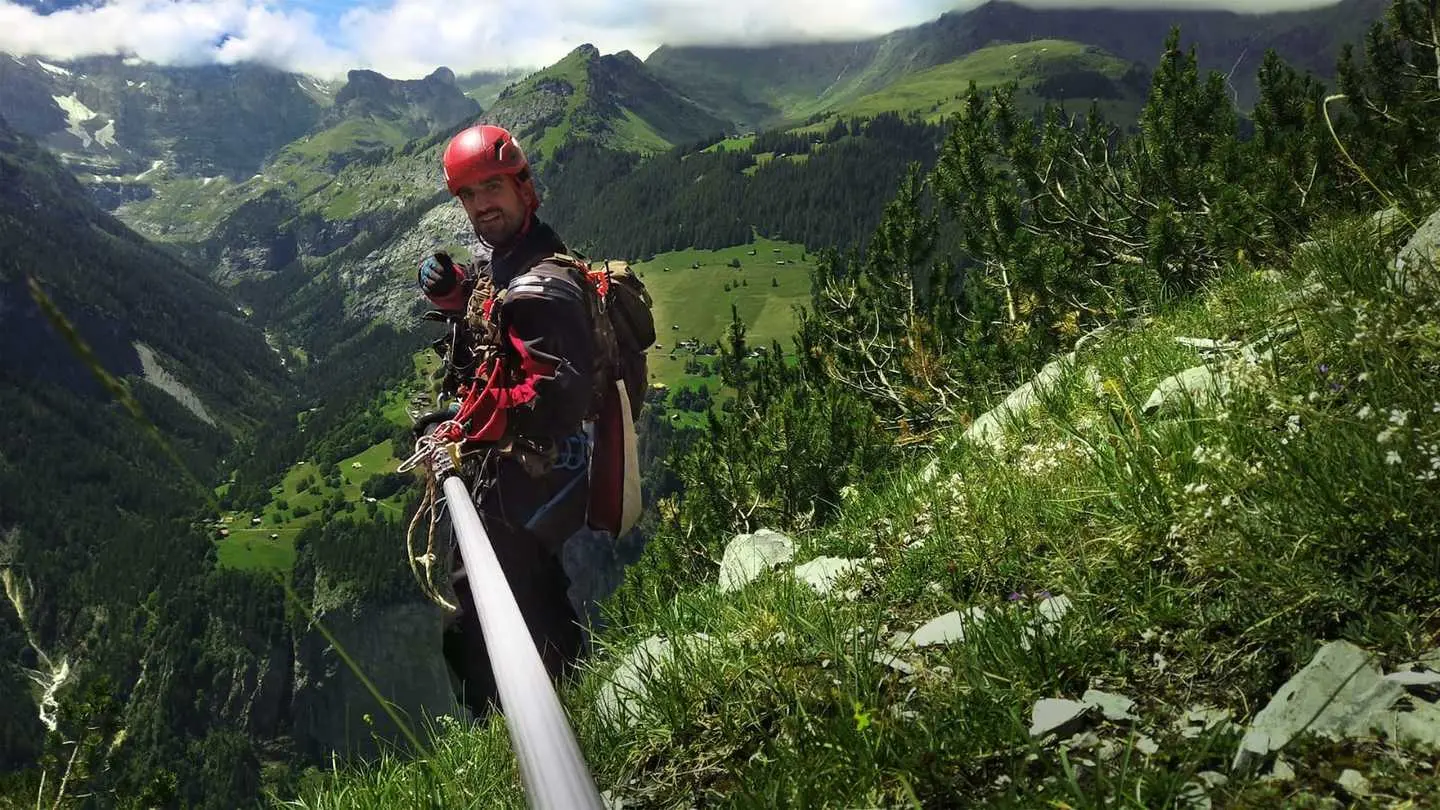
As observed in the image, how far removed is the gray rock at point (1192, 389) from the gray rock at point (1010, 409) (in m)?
0.96

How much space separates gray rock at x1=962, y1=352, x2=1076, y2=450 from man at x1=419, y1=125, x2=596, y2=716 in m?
2.77

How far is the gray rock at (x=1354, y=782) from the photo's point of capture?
1.86 m

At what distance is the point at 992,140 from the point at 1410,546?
1063 cm

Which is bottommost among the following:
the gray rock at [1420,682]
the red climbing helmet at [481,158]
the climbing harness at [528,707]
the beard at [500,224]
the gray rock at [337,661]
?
the gray rock at [337,661]

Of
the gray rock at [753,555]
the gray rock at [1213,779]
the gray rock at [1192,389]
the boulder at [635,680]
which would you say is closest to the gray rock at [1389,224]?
the gray rock at [1192,389]

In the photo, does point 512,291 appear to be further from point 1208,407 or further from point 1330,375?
point 1330,375

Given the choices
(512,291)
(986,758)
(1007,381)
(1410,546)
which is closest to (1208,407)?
(1410,546)

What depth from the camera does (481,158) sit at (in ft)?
21.3

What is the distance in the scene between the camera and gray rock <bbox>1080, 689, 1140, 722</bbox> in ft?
7.91

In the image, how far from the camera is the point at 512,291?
6.00m

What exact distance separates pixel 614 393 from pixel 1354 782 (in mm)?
5605

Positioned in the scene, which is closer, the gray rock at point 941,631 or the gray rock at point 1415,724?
the gray rock at point 1415,724

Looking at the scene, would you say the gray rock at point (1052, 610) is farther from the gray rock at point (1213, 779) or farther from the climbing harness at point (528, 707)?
the climbing harness at point (528, 707)

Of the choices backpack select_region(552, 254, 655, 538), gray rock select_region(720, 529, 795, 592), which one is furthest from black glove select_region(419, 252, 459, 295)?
gray rock select_region(720, 529, 795, 592)
